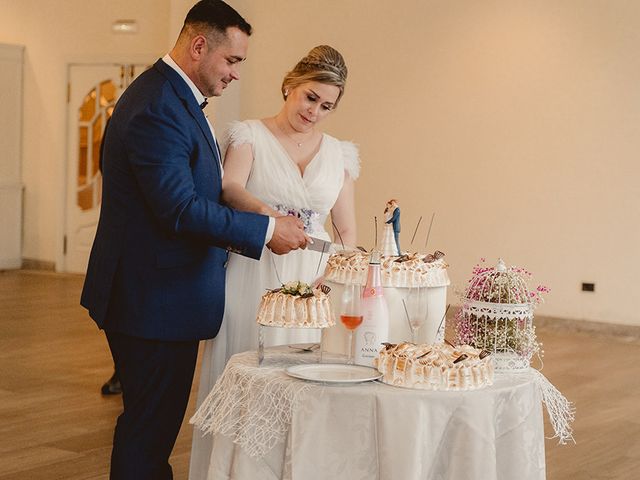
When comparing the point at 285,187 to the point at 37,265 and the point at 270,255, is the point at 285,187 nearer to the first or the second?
the point at 270,255

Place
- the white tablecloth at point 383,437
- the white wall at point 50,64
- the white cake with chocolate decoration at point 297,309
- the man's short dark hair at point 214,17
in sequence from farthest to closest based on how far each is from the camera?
1. the white wall at point 50,64
2. the man's short dark hair at point 214,17
3. the white cake with chocolate decoration at point 297,309
4. the white tablecloth at point 383,437

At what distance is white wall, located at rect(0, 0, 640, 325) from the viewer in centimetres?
905

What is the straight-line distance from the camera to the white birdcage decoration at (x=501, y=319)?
299cm

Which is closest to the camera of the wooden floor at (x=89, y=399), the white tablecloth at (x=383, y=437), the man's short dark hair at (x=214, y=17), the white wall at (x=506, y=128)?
the white tablecloth at (x=383, y=437)

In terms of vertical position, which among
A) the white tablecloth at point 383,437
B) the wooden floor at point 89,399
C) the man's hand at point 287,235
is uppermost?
the man's hand at point 287,235

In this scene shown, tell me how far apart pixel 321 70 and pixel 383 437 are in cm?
157

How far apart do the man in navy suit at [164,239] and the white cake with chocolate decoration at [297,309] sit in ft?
0.89

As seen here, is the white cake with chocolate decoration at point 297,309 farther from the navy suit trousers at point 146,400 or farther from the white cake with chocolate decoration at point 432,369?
the navy suit trousers at point 146,400

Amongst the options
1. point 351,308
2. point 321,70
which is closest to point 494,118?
point 321,70

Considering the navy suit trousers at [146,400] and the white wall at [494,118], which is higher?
the white wall at [494,118]

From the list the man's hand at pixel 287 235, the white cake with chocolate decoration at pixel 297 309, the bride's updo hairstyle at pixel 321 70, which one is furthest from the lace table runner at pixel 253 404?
the bride's updo hairstyle at pixel 321 70

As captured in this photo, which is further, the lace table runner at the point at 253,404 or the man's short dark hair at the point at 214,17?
the man's short dark hair at the point at 214,17

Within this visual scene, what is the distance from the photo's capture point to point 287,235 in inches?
124

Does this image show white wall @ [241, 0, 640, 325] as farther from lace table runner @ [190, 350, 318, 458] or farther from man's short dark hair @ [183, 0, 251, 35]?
lace table runner @ [190, 350, 318, 458]
